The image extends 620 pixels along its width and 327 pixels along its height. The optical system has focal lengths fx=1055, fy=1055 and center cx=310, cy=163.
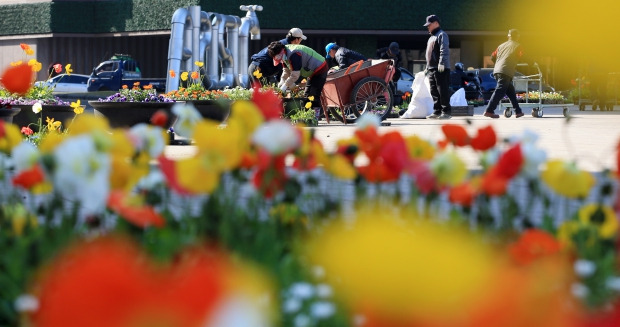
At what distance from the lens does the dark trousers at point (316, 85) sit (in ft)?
55.0

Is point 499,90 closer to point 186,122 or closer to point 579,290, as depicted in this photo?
point 186,122

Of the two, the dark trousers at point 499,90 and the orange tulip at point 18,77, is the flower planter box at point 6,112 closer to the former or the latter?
the orange tulip at point 18,77

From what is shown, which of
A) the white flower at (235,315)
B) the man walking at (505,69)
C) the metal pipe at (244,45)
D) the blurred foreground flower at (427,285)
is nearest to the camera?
the white flower at (235,315)

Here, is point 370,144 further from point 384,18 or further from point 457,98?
point 384,18

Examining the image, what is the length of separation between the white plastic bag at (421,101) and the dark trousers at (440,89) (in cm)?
98

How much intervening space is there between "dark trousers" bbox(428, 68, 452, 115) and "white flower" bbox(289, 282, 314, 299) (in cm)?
1769

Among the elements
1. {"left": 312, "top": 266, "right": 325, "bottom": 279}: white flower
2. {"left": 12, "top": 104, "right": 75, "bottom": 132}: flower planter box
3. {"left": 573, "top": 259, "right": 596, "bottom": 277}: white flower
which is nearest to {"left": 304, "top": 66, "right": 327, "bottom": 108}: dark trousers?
{"left": 12, "top": 104, "right": 75, "bottom": 132}: flower planter box

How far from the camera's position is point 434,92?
2030 centimetres

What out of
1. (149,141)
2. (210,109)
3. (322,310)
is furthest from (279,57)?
(322,310)

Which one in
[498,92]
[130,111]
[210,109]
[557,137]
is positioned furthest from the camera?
[498,92]

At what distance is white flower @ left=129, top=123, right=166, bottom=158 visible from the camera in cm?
304

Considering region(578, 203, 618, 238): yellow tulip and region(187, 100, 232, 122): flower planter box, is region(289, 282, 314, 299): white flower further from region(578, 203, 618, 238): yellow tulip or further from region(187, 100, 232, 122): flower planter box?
region(187, 100, 232, 122): flower planter box

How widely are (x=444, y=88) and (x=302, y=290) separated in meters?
18.2

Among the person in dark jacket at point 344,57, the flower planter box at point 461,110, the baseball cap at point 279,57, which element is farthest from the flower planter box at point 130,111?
the flower planter box at point 461,110
